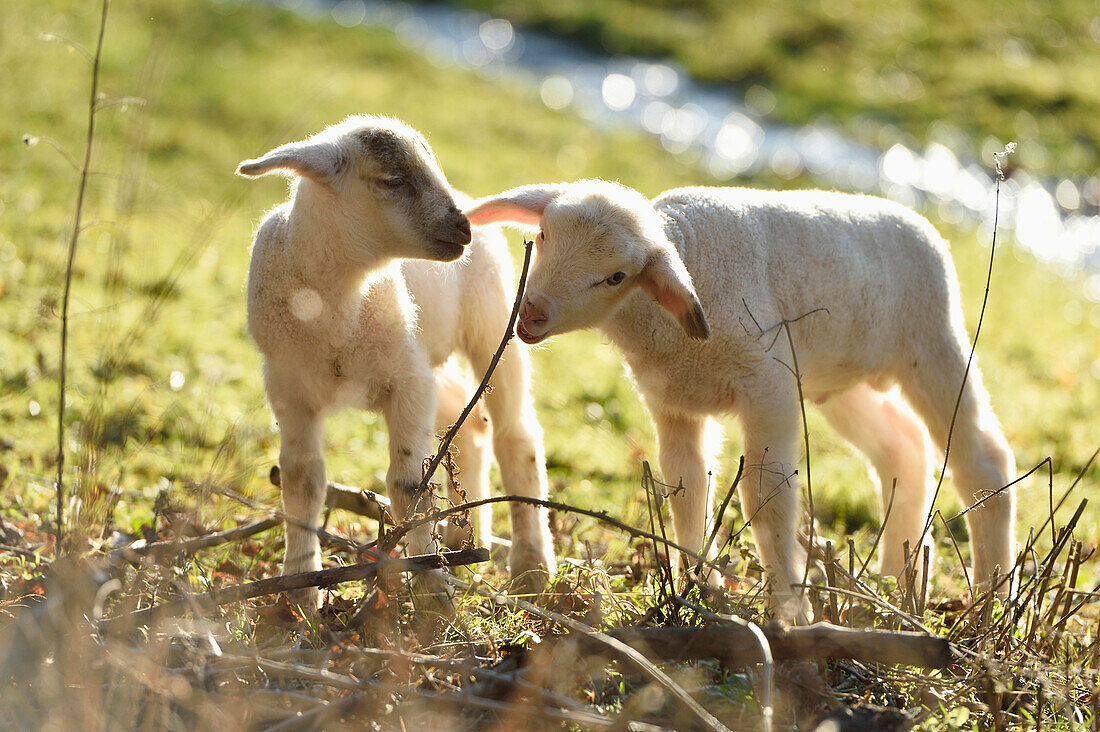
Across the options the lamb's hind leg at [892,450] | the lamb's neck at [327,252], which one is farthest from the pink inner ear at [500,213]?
the lamb's hind leg at [892,450]

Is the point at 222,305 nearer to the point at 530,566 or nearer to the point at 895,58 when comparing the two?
the point at 530,566

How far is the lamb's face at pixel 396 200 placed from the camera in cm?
393

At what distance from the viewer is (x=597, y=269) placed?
3840 millimetres

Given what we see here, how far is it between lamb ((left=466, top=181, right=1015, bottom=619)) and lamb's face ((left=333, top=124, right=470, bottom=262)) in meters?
0.26

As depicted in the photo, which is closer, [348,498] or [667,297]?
[667,297]

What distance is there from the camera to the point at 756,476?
414 centimetres

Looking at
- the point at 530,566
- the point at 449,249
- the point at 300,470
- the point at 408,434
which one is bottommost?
the point at 530,566

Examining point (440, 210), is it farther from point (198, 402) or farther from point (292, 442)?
point (198, 402)

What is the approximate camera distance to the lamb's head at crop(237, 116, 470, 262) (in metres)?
3.92

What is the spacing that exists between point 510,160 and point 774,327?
11.3 m

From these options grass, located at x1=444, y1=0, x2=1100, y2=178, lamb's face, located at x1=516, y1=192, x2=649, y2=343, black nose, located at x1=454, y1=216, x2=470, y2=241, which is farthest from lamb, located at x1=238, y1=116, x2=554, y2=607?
grass, located at x1=444, y1=0, x2=1100, y2=178

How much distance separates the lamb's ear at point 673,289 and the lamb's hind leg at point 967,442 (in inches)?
59.0

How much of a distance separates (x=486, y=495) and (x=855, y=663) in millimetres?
2177

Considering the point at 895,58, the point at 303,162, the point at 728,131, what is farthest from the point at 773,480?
the point at 895,58
